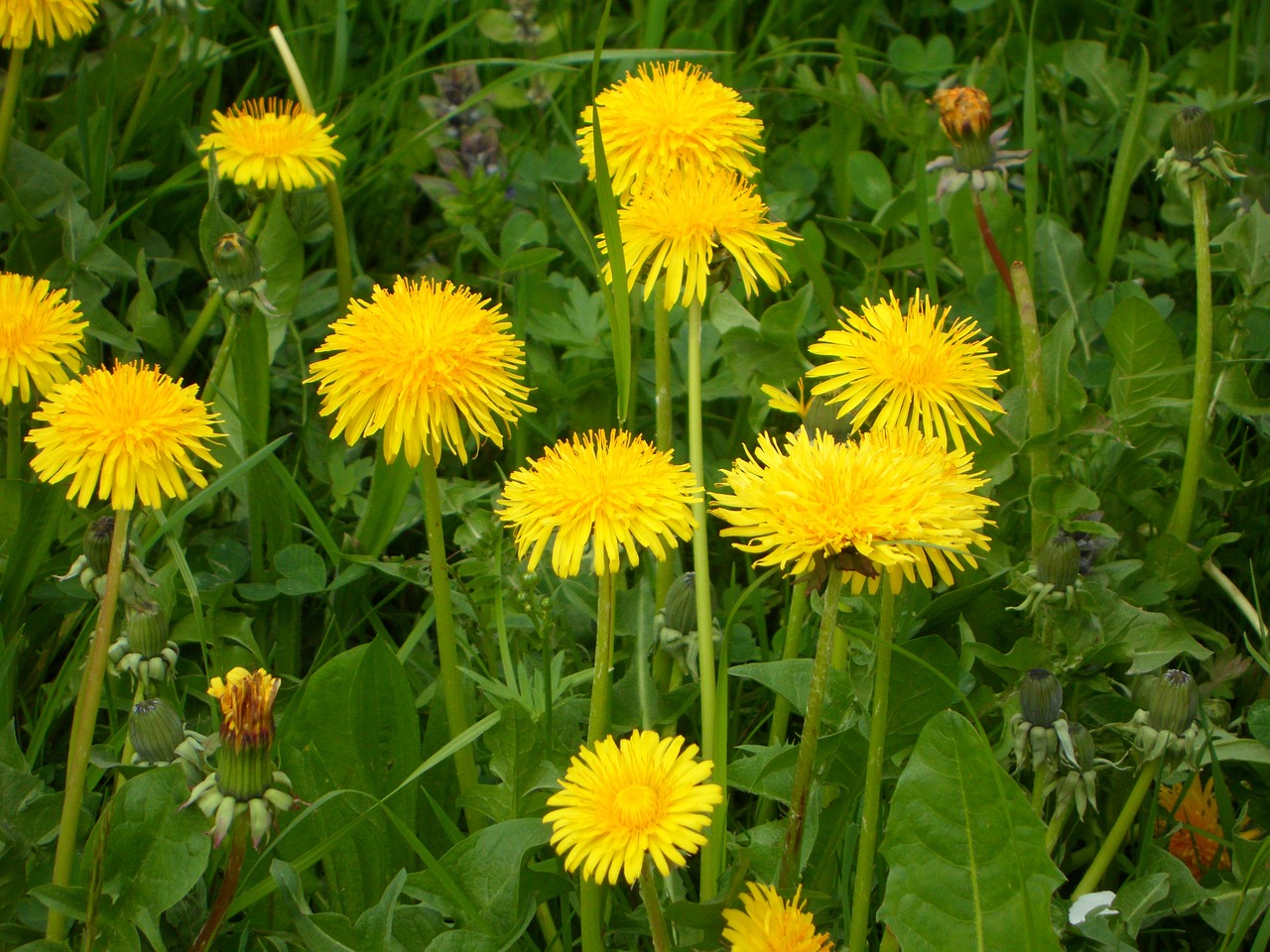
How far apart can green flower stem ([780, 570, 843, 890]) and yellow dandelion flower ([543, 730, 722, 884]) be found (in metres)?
0.18

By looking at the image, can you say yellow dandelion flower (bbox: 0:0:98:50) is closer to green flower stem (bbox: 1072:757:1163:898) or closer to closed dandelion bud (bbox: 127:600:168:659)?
closed dandelion bud (bbox: 127:600:168:659)

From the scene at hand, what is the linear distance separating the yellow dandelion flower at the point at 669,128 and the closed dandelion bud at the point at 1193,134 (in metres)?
0.71

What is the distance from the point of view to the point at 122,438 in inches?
57.4

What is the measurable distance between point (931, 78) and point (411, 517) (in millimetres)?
1751

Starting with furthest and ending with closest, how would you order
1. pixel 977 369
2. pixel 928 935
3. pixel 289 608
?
pixel 289 608
pixel 977 369
pixel 928 935

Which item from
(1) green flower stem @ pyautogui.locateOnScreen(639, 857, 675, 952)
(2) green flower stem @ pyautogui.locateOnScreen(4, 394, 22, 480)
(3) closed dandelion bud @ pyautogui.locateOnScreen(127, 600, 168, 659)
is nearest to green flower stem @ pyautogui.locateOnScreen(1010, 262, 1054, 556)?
(1) green flower stem @ pyautogui.locateOnScreen(639, 857, 675, 952)

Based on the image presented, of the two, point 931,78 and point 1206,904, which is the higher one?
point 931,78

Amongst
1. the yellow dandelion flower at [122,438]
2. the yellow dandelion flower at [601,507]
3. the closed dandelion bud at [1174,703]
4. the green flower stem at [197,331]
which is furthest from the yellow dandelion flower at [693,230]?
the green flower stem at [197,331]

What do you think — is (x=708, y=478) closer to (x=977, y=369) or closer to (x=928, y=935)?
(x=977, y=369)

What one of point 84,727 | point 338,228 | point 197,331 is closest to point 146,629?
point 84,727

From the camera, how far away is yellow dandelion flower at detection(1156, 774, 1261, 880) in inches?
71.1

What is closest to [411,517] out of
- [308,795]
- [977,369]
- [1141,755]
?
[308,795]

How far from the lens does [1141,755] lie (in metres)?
1.64

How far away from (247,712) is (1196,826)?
4.31ft
